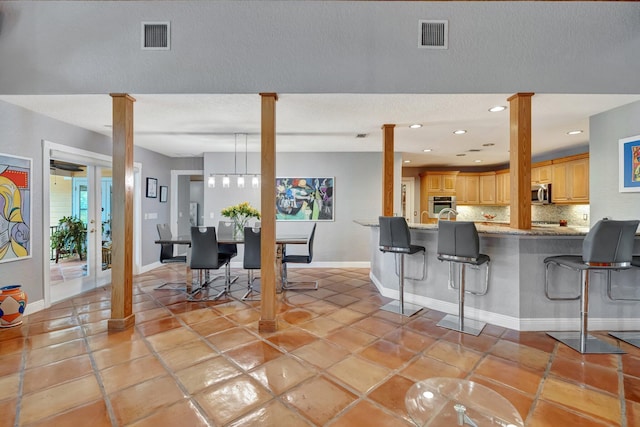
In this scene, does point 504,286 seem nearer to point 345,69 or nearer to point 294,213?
point 345,69

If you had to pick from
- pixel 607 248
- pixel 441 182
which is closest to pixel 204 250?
pixel 607 248

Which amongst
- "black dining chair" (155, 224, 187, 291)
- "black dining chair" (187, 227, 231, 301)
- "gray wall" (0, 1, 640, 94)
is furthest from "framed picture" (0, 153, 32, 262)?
"black dining chair" (187, 227, 231, 301)

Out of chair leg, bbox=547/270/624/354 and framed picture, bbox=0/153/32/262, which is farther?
framed picture, bbox=0/153/32/262

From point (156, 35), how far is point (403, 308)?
4.00m

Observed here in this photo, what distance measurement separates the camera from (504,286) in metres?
3.00

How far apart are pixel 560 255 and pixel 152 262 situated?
644cm

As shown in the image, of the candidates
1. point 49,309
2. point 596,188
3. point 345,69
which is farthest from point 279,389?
point 596,188

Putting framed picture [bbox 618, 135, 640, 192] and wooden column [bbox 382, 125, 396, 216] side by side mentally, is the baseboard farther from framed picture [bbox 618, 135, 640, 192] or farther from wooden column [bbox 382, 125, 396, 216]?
framed picture [bbox 618, 135, 640, 192]

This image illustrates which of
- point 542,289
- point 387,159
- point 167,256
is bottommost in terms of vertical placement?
point 542,289

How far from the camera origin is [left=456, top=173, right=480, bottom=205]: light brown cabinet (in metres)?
7.40

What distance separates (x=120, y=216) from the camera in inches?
116

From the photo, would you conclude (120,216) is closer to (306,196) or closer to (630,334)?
(306,196)

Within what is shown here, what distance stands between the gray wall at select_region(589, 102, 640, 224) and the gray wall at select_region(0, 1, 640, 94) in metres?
0.48

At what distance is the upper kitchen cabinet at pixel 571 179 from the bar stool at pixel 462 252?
3448mm
